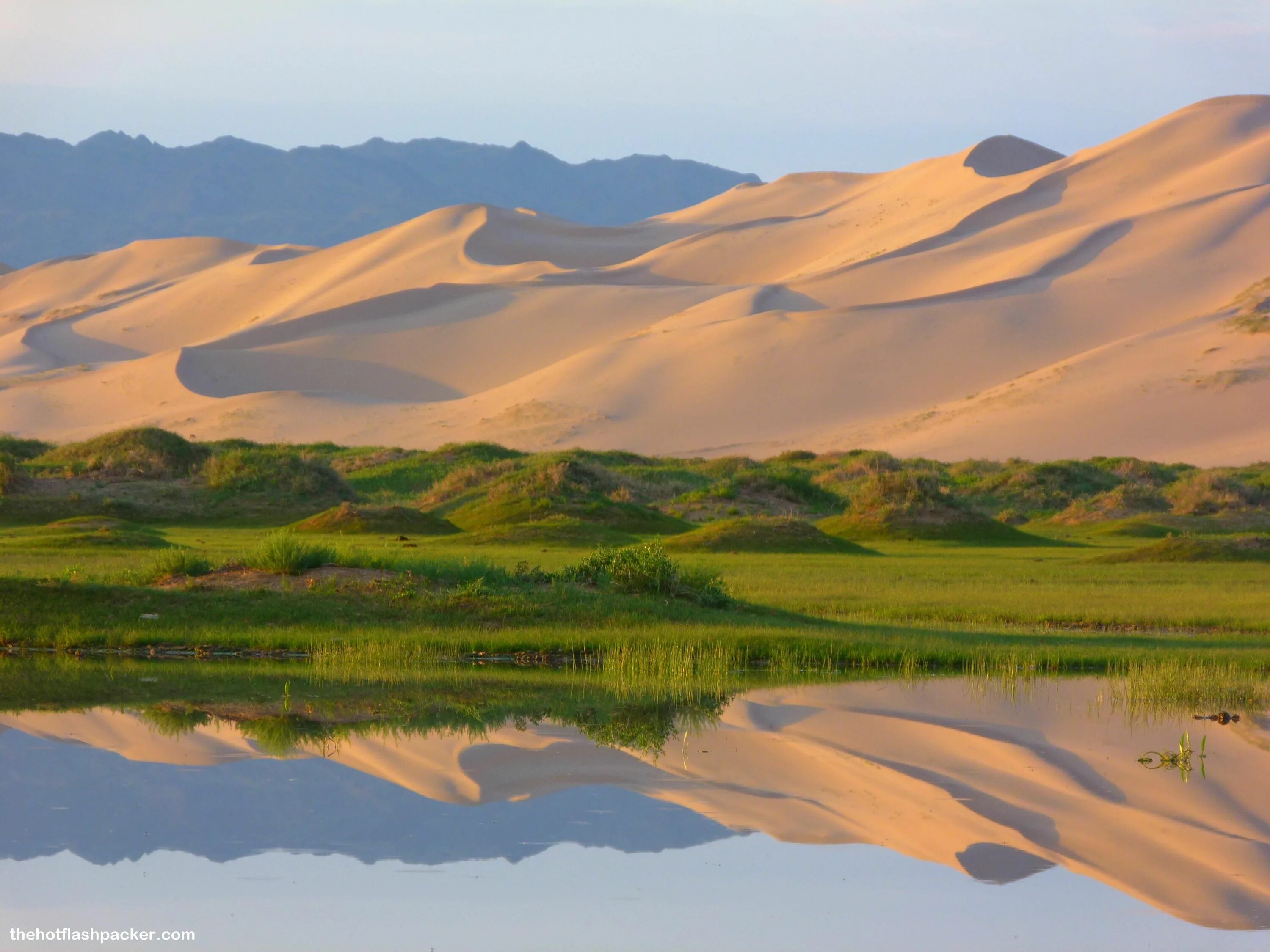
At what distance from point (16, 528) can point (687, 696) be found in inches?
1059

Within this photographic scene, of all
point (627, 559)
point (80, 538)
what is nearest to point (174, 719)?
point (627, 559)

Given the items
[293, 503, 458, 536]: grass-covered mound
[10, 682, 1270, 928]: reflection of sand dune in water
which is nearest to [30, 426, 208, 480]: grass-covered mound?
[293, 503, 458, 536]: grass-covered mound

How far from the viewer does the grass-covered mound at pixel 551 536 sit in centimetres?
3300

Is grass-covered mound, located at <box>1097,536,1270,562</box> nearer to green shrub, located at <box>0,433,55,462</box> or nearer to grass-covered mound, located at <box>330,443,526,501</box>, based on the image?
grass-covered mound, located at <box>330,443,526,501</box>

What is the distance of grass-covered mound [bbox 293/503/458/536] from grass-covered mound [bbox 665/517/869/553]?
6053 mm

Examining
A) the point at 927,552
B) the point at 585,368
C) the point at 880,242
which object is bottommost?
the point at 927,552

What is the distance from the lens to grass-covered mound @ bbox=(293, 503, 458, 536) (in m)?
35.5

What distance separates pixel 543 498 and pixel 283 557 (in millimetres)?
19077

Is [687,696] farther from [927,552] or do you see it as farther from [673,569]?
[927,552]

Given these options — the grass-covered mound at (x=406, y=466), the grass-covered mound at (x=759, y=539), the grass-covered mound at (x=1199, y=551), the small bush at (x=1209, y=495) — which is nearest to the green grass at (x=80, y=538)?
the grass-covered mound at (x=759, y=539)

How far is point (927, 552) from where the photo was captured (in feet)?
112

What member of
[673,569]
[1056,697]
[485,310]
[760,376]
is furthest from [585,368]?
[1056,697]

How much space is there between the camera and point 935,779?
1073cm

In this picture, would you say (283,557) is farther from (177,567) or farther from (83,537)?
(83,537)
